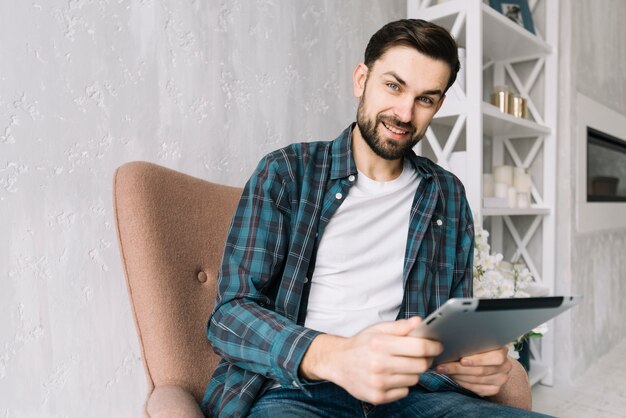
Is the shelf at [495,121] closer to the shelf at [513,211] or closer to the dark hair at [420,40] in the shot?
the shelf at [513,211]

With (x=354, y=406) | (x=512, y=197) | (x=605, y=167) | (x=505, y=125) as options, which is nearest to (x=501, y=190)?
(x=512, y=197)

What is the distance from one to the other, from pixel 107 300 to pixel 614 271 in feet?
9.72

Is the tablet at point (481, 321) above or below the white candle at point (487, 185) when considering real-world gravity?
below

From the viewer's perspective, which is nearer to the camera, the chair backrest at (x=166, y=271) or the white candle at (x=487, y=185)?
the chair backrest at (x=166, y=271)

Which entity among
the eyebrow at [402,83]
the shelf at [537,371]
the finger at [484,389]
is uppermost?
the eyebrow at [402,83]

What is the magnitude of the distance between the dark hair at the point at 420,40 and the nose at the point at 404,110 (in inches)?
4.0

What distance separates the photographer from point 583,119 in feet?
8.30

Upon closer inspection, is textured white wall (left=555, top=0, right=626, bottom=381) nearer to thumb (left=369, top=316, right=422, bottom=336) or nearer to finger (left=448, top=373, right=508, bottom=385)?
finger (left=448, top=373, right=508, bottom=385)

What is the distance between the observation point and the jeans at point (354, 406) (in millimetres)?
803

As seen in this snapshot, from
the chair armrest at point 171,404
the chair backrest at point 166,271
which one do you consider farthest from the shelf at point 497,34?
the chair armrest at point 171,404

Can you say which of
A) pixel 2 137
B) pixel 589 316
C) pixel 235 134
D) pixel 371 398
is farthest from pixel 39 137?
pixel 589 316

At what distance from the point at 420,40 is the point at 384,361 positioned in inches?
26.9

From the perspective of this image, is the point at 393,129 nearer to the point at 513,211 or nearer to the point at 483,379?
the point at 483,379

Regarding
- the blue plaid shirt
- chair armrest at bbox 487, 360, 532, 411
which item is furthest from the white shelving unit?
chair armrest at bbox 487, 360, 532, 411
